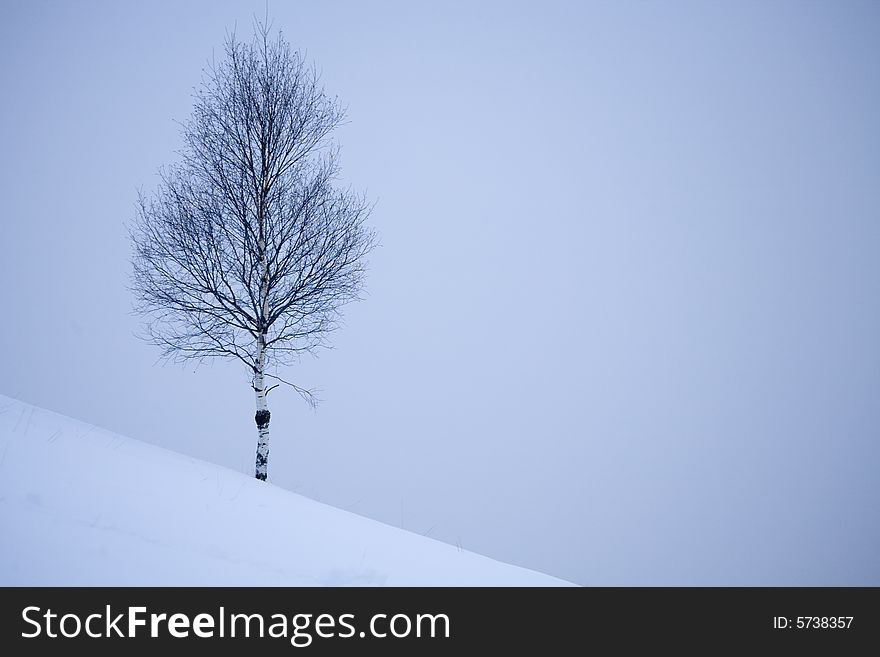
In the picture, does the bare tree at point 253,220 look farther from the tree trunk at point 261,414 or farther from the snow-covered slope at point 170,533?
the snow-covered slope at point 170,533

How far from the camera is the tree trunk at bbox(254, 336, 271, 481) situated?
9547 millimetres

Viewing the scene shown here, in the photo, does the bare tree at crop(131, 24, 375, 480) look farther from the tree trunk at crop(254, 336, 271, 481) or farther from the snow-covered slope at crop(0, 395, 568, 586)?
the snow-covered slope at crop(0, 395, 568, 586)

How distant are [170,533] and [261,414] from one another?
5.98 meters

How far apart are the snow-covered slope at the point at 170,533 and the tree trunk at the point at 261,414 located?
2.88 metres

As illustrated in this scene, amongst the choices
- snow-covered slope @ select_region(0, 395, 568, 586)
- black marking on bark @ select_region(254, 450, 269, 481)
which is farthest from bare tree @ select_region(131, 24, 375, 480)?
snow-covered slope @ select_region(0, 395, 568, 586)

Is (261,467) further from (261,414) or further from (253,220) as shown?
(253,220)

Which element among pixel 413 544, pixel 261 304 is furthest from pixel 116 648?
pixel 261 304

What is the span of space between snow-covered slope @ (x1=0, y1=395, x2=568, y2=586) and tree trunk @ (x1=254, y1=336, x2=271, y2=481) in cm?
288

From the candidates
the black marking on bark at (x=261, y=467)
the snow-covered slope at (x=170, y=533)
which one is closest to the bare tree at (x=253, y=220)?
the black marking on bark at (x=261, y=467)

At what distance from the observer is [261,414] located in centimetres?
966

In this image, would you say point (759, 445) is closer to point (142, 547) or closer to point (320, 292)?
point (320, 292)

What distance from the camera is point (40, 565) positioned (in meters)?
2.88

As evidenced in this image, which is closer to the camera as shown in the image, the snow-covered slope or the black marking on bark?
the snow-covered slope

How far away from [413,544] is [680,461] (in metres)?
62.6
